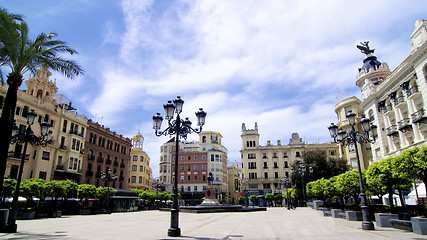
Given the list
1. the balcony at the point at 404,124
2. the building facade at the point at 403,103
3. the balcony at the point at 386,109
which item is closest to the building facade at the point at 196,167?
the building facade at the point at 403,103

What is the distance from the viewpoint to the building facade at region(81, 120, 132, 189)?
44.8 m

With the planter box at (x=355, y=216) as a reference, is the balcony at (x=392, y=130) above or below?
above

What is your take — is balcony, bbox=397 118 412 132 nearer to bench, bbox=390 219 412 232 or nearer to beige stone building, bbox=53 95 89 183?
bench, bbox=390 219 412 232

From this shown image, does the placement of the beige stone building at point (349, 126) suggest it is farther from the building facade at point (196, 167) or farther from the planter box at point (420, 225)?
the planter box at point (420, 225)

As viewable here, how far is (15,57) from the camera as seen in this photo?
38.3 feet

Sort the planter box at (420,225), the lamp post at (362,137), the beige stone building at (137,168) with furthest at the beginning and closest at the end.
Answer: the beige stone building at (137,168) → the lamp post at (362,137) → the planter box at (420,225)

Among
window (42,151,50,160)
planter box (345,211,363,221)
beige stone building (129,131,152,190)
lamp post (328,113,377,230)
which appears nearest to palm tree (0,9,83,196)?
lamp post (328,113,377,230)

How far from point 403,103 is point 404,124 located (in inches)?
93.9

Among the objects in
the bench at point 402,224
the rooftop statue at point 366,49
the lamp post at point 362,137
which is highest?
the rooftop statue at point 366,49

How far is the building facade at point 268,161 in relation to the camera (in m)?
66.0

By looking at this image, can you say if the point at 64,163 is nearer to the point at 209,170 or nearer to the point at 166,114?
the point at 166,114

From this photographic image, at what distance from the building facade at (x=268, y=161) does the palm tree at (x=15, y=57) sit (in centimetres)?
6023

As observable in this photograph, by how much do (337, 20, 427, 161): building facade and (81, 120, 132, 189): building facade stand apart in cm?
4515

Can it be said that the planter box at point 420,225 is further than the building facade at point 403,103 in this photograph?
No
